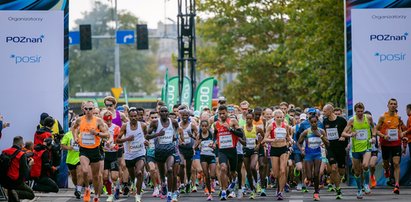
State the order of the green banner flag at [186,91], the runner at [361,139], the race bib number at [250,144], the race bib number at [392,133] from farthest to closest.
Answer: the green banner flag at [186,91]
the race bib number at [392,133]
the race bib number at [250,144]
the runner at [361,139]

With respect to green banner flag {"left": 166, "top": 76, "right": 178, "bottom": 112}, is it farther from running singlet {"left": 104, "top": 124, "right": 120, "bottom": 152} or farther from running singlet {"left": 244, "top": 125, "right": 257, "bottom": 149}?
running singlet {"left": 104, "top": 124, "right": 120, "bottom": 152}

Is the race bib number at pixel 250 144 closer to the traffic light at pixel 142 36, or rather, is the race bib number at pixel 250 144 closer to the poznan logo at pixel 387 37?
the poznan logo at pixel 387 37

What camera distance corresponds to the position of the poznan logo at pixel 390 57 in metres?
27.6

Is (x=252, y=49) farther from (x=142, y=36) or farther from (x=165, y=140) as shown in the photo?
(x=165, y=140)

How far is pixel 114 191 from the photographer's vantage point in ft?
84.7

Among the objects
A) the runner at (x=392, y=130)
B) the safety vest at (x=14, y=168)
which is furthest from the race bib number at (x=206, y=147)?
the safety vest at (x=14, y=168)

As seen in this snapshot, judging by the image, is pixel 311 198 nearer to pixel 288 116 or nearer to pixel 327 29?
pixel 288 116

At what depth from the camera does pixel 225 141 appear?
24438 millimetres

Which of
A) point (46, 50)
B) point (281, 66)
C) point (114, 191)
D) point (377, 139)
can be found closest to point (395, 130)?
point (377, 139)

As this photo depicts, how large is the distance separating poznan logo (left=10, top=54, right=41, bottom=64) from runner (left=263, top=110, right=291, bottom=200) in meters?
6.28

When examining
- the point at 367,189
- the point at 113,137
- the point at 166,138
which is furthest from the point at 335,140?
the point at 113,137

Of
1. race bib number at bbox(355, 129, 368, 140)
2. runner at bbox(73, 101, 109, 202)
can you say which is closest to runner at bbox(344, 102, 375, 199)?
race bib number at bbox(355, 129, 368, 140)

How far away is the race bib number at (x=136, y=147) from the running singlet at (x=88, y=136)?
3.93ft

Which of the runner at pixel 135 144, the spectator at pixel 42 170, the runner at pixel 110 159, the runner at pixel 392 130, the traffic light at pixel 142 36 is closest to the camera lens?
the runner at pixel 135 144
